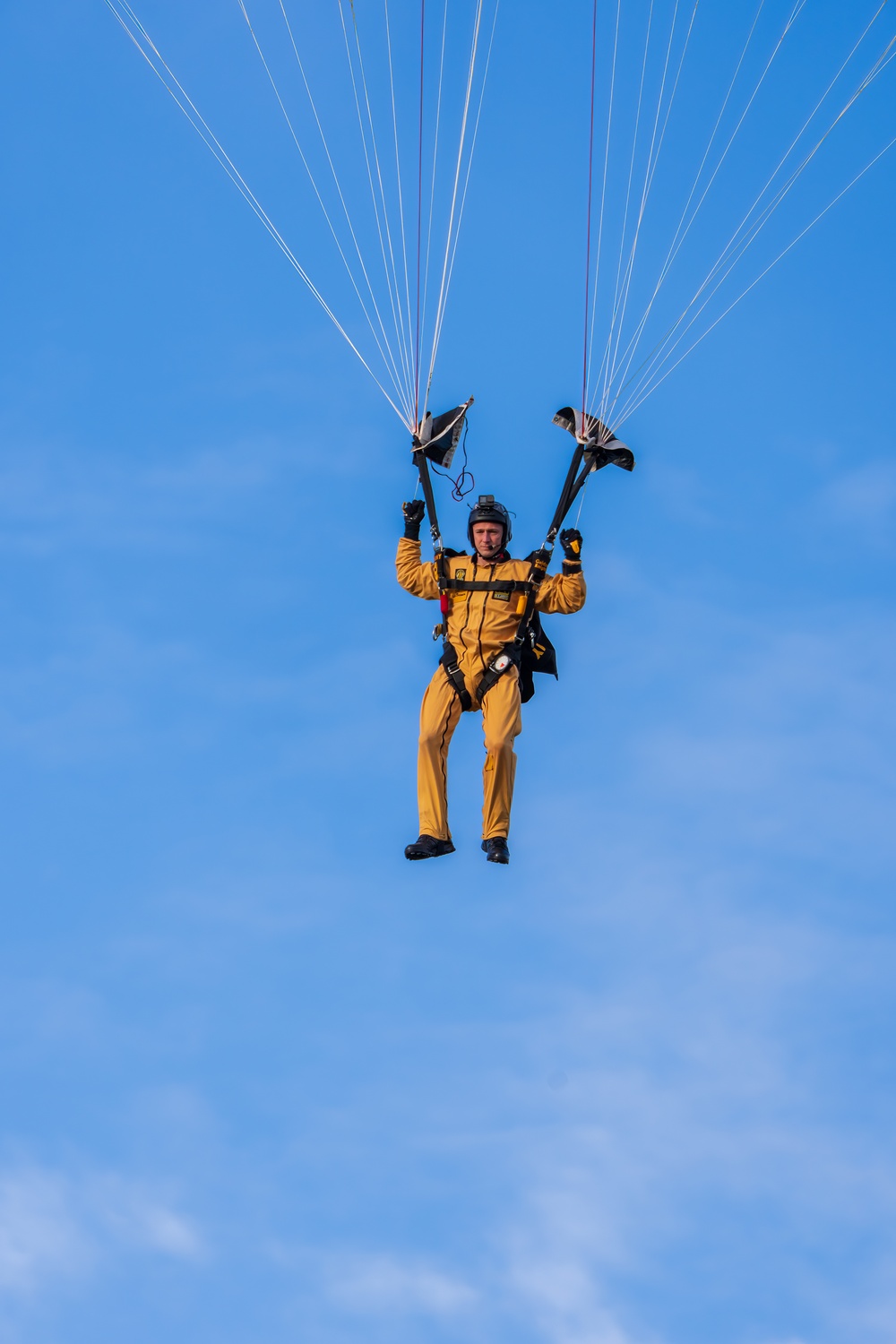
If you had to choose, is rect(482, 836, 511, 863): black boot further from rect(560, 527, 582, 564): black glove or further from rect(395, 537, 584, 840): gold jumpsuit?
rect(560, 527, 582, 564): black glove

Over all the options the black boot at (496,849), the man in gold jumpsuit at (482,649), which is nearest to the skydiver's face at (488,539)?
the man in gold jumpsuit at (482,649)

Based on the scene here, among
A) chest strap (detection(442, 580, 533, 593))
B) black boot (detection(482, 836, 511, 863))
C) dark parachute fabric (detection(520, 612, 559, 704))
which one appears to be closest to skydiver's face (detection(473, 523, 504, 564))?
chest strap (detection(442, 580, 533, 593))

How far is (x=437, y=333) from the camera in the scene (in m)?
9.69

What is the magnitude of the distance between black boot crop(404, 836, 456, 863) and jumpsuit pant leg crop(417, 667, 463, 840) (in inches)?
1.7

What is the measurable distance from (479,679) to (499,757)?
0.65 metres

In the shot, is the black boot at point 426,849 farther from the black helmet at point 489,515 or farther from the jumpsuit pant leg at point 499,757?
the black helmet at point 489,515

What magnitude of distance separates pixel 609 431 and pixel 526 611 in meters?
1.52

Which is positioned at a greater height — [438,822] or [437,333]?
[437,333]

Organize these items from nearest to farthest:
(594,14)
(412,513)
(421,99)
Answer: (594,14) < (421,99) < (412,513)

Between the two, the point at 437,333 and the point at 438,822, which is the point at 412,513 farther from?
the point at 438,822

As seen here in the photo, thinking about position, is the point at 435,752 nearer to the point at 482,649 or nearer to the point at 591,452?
the point at 482,649

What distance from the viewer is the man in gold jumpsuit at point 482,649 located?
9.61m

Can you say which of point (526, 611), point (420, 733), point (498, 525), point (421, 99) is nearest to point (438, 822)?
point (420, 733)

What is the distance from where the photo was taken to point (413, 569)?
1019 cm
